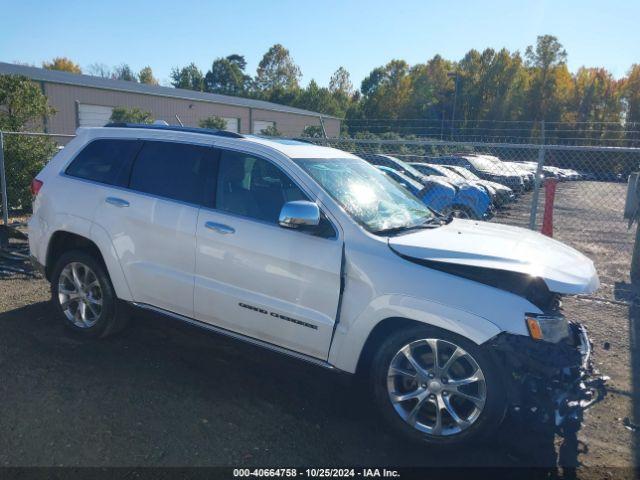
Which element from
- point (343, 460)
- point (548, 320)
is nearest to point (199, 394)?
point (343, 460)

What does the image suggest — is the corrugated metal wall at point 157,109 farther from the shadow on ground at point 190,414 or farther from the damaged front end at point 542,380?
the damaged front end at point 542,380

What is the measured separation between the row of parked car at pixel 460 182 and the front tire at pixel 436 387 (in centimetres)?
453

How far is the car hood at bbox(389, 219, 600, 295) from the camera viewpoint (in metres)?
3.06

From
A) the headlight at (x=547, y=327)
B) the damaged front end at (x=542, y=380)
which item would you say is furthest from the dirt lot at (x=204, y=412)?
the headlight at (x=547, y=327)

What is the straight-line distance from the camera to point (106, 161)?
177 inches

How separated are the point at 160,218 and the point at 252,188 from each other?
796mm

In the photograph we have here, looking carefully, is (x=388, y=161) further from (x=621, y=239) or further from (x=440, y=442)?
(x=440, y=442)

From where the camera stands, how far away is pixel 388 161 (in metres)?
13.8

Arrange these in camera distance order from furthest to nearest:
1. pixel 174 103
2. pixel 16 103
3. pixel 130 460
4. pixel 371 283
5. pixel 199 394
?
pixel 174 103, pixel 16 103, pixel 199 394, pixel 371 283, pixel 130 460

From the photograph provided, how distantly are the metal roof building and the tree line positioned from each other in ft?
17.1

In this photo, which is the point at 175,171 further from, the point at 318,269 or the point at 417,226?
the point at 417,226

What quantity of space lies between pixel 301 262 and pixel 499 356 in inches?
53.3

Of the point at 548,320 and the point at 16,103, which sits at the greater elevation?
the point at 16,103

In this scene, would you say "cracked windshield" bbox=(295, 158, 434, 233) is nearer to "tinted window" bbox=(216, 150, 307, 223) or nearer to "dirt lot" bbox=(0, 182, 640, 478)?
"tinted window" bbox=(216, 150, 307, 223)
